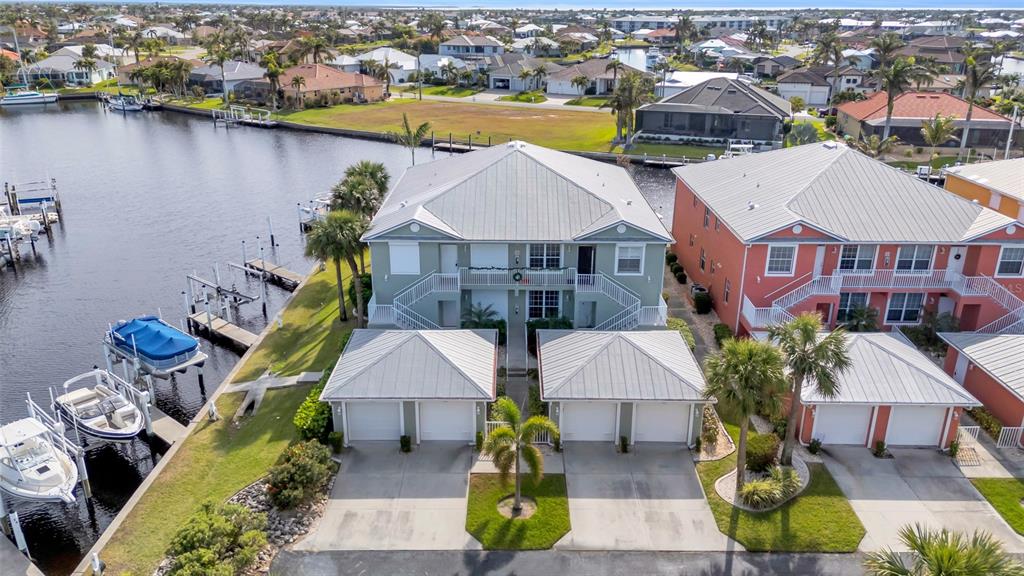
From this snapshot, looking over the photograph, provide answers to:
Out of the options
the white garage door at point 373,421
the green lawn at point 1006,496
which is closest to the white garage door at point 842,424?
the green lawn at point 1006,496

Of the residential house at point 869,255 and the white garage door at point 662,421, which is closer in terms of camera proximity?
the white garage door at point 662,421

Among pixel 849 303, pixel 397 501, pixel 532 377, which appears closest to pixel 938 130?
pixel 849 303

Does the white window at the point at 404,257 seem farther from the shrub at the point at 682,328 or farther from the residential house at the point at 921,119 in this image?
the residential house at the point at 921,119

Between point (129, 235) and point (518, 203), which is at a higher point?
point (518, 203)

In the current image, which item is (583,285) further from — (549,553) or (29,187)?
(29,187)

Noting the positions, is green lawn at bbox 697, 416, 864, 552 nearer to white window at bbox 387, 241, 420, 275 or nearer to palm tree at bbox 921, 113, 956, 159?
white window at bbox 387, 241, 420, 275

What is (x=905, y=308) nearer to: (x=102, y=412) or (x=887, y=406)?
(x=887, y=406)

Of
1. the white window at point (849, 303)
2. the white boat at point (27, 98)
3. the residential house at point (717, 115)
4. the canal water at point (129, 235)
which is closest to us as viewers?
the canal water at point (129, 235)

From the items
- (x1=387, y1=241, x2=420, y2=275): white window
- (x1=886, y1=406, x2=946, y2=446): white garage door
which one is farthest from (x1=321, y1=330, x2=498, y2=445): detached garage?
(x1=886, y1=406, x2=946, y2=446): white garage door
